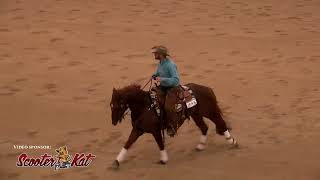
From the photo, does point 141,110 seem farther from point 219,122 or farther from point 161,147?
point 219,122

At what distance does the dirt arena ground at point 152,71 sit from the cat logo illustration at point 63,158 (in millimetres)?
144

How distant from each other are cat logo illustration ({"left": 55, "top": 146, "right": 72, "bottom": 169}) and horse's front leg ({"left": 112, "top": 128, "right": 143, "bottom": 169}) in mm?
730

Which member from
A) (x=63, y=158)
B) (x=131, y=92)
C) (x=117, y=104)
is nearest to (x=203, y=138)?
(x=131, y=92)

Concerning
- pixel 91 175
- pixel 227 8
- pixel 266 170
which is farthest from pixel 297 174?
pixel 227 8

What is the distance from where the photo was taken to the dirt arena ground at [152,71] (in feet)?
27.8

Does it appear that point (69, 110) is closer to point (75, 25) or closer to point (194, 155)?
point (194, 155)

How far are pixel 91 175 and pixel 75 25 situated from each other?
9941 millimetres

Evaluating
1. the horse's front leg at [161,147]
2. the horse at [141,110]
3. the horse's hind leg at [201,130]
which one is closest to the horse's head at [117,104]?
the horse at [141,110]

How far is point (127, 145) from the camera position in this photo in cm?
795

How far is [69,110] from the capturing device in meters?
10.8

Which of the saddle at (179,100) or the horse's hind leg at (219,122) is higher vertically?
the saddle at (179,100)

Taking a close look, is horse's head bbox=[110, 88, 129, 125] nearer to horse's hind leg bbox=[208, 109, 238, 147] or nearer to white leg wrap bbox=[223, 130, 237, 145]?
horse's hind leg bbox=[208, 109, 238, 147]

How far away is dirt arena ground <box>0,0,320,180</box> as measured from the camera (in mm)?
8488

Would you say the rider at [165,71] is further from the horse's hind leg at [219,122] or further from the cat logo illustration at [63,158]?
the cat logo illustration at [63,158]
